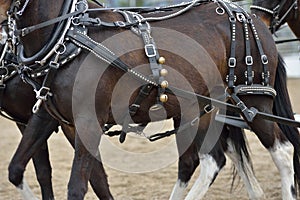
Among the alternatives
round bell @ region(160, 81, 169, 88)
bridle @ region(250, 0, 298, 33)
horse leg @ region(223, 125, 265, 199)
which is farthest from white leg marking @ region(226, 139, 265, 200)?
round bell @ region(160, 81, 169, 88)

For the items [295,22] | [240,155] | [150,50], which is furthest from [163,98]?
[295,22]

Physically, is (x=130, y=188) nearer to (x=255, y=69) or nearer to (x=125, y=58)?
(x=255, y=69)

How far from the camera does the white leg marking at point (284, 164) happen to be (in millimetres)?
4477

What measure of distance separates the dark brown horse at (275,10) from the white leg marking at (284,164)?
108cm

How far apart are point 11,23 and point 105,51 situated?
547 millimetres

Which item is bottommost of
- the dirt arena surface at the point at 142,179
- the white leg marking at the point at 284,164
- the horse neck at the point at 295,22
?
the dirt arena surface at the point at 142,179

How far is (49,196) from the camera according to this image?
471 centimetres

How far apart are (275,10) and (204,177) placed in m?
1.44

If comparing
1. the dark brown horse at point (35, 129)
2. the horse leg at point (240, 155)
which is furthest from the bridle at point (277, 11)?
the dark brown horse at point (35, 129)

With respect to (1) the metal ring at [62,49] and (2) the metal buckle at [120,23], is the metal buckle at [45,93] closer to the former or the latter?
(1) the metal ring at [62,49]

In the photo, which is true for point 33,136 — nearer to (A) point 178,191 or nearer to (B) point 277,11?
(A) point 178,191

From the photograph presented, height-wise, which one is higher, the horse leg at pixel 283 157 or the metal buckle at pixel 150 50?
the metal buckle at pixel 150 50

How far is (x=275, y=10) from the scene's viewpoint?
5094 mm

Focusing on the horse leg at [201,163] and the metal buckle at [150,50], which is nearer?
the metal buckle at [150,50]
